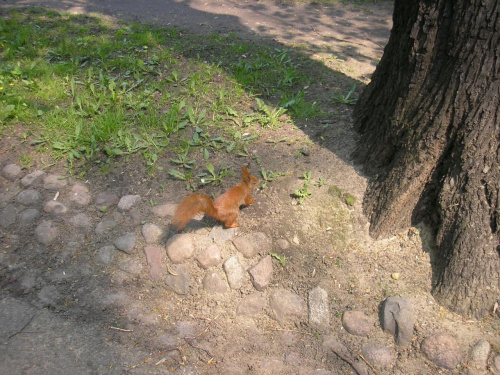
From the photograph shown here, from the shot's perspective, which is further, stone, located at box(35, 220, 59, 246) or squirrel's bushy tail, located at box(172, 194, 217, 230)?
stone, located at box(35, 220, 59, 246)

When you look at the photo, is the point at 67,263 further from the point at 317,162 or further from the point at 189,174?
the point at 317,162

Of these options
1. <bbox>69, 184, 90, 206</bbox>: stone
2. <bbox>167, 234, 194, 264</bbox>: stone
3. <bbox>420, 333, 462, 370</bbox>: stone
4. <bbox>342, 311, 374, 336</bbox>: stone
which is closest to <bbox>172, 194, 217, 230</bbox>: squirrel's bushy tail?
<bbox>167, 234, 194, 264</bbox>: stone

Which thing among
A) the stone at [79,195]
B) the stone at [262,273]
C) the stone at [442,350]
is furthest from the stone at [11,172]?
the stone at [442,350]

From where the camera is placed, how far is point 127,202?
3.45 metres

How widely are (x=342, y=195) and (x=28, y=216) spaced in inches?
98.7

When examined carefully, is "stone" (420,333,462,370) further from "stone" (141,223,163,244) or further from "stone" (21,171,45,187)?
"stone" (21,171,45,187)

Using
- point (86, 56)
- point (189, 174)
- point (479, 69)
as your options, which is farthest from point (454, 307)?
point (86, 56)

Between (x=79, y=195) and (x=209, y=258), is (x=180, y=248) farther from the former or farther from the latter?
(x=79, y=195)

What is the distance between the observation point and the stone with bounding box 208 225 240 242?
3.16 m


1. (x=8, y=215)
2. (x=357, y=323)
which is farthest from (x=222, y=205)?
(x=8, y=215)

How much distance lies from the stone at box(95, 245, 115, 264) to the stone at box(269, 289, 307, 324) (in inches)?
48.4

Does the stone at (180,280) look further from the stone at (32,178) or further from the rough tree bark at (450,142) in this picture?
the stone at (32,178)

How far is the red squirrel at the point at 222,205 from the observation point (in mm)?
2865

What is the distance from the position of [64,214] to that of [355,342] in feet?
7.96
